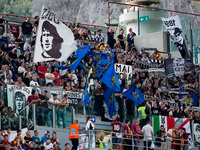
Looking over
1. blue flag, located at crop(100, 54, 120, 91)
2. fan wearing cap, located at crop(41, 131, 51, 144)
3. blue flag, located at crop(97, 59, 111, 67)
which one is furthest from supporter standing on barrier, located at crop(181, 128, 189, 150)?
fan wearing cap, located at crop(41, 131, 51, 144)

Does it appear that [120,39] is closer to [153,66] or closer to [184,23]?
[153,66]

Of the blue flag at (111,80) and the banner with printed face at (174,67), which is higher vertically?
the banner with printed face at (174,67)

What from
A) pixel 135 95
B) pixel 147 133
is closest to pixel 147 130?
pixel 147 133

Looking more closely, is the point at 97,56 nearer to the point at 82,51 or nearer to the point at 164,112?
the point at 82,51

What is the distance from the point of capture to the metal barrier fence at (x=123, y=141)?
1094 inches

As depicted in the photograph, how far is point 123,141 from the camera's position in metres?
29.0

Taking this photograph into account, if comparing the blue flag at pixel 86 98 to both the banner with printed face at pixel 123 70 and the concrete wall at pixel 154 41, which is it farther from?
the concrete wall at pixel 154 41

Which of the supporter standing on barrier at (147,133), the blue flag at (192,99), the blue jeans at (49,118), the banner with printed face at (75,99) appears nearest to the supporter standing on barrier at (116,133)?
the supporter standing on barrier at (147,133)

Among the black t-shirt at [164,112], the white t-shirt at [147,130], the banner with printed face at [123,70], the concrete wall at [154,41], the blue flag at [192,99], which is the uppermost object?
the concrete wall at [154,41]

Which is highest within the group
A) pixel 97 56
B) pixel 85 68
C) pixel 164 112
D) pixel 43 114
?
pixel 97 56

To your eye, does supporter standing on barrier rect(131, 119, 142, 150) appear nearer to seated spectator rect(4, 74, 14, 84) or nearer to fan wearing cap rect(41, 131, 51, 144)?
fan wearing cap rect(41, 131, 51, 144)

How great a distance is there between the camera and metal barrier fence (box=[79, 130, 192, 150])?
91.1 feet

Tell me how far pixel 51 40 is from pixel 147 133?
596cm

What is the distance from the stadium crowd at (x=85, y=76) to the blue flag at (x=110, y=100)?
0.30 meters
